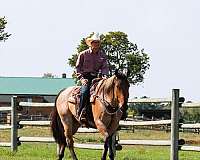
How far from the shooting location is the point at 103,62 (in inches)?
497

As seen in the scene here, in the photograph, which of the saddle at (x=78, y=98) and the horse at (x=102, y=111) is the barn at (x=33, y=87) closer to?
the horse at (x=102, y=111)

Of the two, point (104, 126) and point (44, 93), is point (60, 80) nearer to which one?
point (44, 93)

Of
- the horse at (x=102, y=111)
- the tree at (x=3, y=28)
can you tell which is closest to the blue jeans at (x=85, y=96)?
the horse at (x=102, y=111)

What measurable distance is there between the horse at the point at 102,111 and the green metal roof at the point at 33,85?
7549 cm

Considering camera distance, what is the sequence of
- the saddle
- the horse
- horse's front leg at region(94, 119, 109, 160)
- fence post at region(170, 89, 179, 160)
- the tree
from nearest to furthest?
the horse < horse's front leg at region(94, 119, 109, 160) < the saddle < fence post at region(170, 89, 179, 160) < the tree

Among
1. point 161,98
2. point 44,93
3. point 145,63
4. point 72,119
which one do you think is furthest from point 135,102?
point 44,93

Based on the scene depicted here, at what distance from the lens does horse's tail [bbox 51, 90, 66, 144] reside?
13414 mm

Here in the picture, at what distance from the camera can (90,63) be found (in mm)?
12641

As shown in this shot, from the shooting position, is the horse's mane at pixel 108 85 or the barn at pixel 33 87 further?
the barn at pixel 33 87

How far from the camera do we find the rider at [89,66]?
1248 cm

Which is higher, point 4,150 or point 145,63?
point 145,63

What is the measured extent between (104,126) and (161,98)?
10.0ft

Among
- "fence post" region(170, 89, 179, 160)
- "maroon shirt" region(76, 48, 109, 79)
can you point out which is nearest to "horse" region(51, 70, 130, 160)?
"maroon shirt" region(76, 48, 109, 79)

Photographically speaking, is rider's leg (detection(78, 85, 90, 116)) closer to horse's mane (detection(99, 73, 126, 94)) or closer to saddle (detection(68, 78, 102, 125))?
saddle (detection(68, 78, 102, 125))
